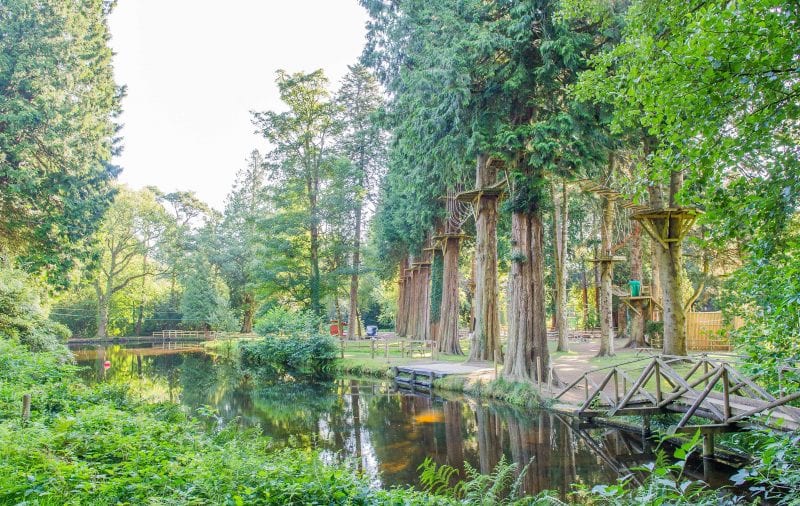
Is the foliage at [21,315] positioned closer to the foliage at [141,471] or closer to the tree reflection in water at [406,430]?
the tree reflection in water at [406,430]

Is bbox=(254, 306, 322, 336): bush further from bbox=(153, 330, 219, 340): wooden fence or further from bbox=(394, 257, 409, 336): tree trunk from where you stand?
bbox=(153, 330, 219, 340): wooden fence

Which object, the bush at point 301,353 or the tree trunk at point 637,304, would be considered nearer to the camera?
the tree trunk at point 637,304

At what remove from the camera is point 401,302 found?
121 feet

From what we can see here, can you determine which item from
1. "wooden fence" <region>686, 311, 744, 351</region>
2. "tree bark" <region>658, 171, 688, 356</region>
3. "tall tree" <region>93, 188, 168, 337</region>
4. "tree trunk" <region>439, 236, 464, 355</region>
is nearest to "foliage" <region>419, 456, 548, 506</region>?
"tree bark" <region>658, 171, 688, 356</region>

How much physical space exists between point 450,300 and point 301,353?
7723 millimetres

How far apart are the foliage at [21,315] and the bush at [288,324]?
391 inches

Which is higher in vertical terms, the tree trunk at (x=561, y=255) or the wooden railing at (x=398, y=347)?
the tree trunk at (x=561, y=255)

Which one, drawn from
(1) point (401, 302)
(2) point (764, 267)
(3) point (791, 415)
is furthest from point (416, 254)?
(2) point (764, 267)

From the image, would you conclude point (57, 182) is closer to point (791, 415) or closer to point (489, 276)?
point (489, 276)

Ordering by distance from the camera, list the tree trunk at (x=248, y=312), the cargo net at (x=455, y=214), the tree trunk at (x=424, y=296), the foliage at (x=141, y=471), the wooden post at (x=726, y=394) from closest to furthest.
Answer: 1. the foliage at (x=141, y=471)
2. the wooden post at (x=726, y=394)
3. the cargo net at (x=455, y=214)
4. the tree trunk at (x=424, y=296)
5. the tree trunk at (x=248, y=312)

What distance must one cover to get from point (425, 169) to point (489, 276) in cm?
469

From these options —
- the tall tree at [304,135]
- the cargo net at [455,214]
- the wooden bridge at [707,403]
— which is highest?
the tall tree at [304,135]

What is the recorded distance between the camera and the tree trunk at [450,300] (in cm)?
2383

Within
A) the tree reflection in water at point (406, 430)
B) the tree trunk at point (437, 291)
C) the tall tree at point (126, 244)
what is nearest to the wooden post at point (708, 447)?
the tree reflection in water at point (406, 430)
